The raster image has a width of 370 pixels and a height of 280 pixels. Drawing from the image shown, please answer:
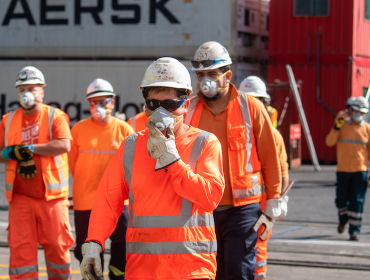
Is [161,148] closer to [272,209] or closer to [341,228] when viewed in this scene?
[272,209]

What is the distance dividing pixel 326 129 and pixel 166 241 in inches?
616

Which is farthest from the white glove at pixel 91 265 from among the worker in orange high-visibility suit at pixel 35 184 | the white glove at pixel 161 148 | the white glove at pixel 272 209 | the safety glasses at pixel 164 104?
the worker in orange high-visibility suit at pixel 35 184

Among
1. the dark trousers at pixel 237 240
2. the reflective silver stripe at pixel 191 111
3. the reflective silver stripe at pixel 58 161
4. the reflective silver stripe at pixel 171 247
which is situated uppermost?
the reflective silver stripe at pixel 191 111

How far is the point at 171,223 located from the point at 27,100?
9.56 feet

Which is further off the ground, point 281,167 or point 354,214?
point 281,167

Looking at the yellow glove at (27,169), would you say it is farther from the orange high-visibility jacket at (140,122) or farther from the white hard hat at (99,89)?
the orange high-visibility jacket at (140,122)

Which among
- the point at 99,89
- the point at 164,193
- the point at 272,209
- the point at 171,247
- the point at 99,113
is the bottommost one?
the point at 272,209

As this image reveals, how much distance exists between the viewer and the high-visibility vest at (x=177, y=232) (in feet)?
9.25

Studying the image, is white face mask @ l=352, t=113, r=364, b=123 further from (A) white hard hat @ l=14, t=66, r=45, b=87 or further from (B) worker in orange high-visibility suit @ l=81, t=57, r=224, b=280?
(B) worker in orange high-visibility suit @ l=81, t=57, r=224, b=280

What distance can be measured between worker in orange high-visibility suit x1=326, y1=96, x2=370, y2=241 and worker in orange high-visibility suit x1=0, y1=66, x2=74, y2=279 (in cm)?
446

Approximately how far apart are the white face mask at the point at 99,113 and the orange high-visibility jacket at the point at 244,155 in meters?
1.71

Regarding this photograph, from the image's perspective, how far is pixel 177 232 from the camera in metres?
2.82

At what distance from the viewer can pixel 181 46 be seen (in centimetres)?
1748

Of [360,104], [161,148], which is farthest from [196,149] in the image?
[360,104]
